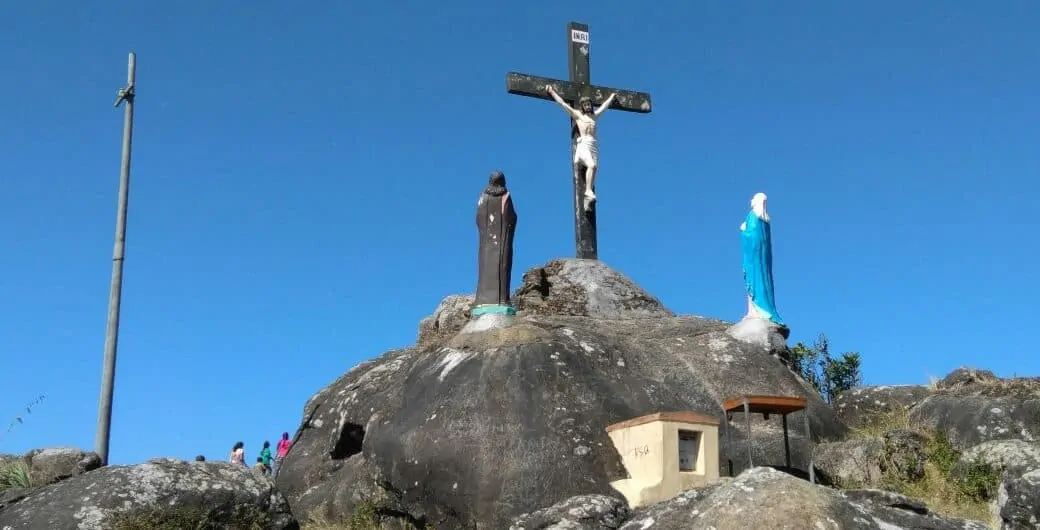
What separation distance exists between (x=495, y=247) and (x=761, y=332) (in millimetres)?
4330

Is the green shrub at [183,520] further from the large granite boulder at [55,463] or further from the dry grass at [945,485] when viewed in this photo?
the dry grass at [945,485]

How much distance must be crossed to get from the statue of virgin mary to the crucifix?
2997 millimetres

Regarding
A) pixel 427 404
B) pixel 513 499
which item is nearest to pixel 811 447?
pixel 513 499

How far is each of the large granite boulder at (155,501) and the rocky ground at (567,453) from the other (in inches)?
0.6

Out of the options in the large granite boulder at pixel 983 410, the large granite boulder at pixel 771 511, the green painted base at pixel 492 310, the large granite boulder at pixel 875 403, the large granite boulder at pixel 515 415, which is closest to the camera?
the large granite boulder at pixel 771 511

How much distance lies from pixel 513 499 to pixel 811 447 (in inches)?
162

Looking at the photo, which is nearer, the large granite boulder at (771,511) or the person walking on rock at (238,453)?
the large granite boulder at (771,511)

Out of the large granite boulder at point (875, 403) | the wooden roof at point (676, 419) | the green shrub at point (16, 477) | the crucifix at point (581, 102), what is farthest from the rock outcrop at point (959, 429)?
the green shrub at point (16, 477)

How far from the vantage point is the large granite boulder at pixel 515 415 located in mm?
11625

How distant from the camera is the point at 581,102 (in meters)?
19.3

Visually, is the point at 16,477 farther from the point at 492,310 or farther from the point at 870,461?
the point at 870,461

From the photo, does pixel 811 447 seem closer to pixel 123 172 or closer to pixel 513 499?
pixel 513 499

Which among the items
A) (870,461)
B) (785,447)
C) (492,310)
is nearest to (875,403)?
(870,461)

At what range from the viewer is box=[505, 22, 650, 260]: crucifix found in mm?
18719
